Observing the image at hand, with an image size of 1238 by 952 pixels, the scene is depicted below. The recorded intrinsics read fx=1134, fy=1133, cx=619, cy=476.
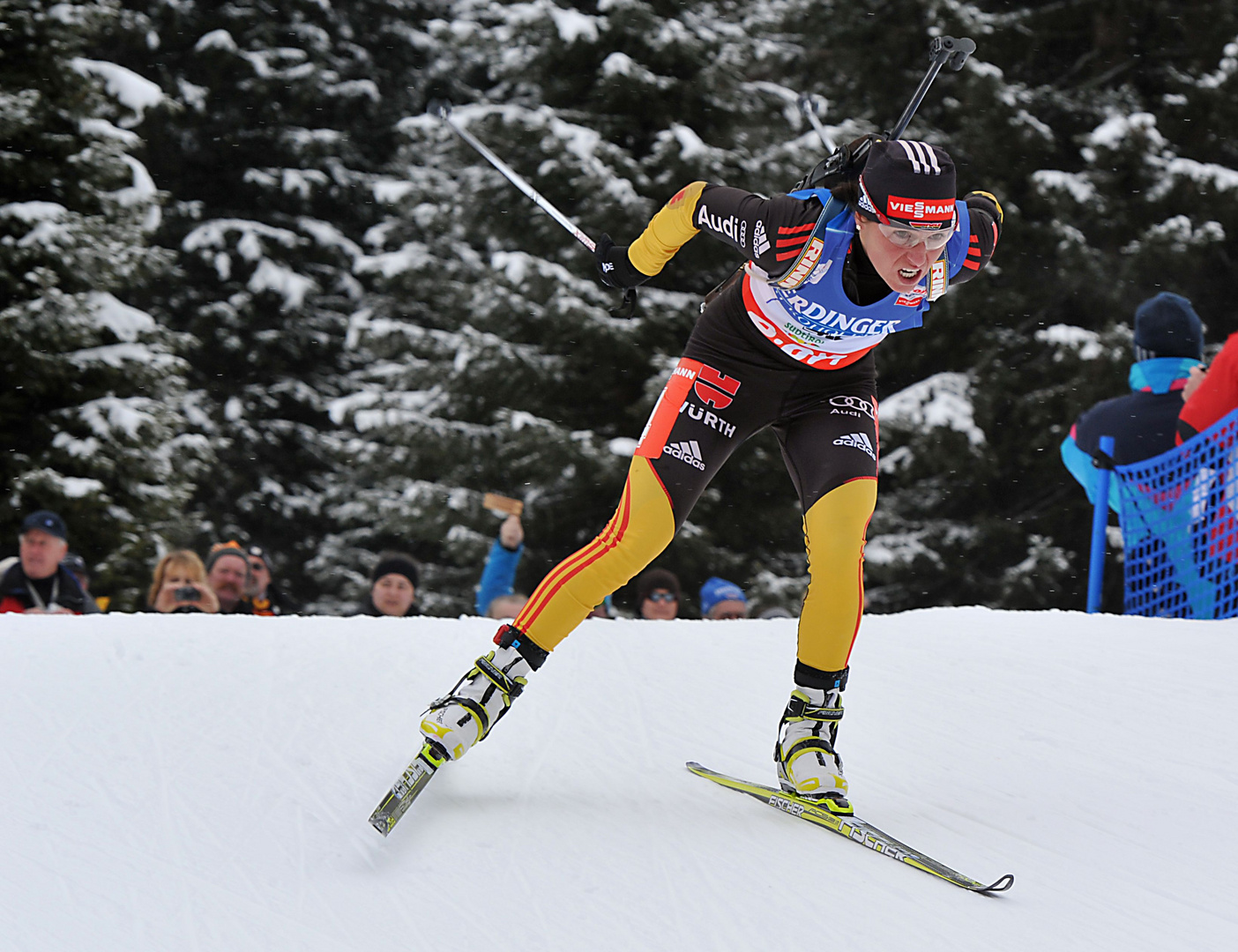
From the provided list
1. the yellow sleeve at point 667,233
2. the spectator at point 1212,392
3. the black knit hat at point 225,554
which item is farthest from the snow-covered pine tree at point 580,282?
the yellow sleeve at point 667,233

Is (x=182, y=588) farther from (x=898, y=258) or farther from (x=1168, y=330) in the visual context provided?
(x=1168, y=330)

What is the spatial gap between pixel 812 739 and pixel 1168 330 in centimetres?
303

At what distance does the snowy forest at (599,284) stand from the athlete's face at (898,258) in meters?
7.08

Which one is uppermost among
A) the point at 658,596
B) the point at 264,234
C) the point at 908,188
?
the point at 908,188

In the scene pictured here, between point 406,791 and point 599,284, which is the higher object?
point 599,284

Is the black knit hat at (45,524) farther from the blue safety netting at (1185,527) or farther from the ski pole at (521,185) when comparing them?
the blue safety netting at (1185,527)

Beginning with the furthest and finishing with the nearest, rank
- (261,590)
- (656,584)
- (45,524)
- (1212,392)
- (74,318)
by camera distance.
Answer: (74,318) < (656,584) < (261,590) < (45,524) < (1212,392)

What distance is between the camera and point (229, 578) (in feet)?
19.2

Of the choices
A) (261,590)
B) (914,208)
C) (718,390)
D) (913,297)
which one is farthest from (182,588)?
(914,208)

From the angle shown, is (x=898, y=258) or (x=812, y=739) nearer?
(x=898, y=258)

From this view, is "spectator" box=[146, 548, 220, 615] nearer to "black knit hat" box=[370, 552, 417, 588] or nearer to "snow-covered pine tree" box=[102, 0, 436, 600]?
"black knit hat" box=[370, 552, 417, 588]

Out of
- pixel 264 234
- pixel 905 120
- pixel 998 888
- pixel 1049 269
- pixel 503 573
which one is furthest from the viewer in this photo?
pixel 264 234

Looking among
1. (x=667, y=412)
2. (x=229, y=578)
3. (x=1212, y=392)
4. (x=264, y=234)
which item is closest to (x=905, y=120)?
(x=667, y=412)

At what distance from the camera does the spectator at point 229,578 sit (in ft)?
19.0
